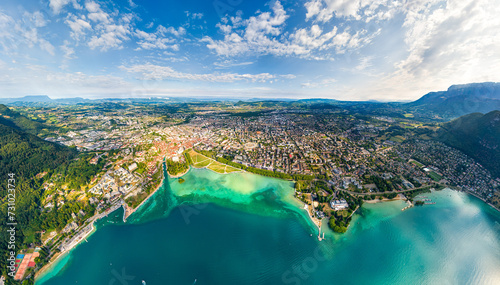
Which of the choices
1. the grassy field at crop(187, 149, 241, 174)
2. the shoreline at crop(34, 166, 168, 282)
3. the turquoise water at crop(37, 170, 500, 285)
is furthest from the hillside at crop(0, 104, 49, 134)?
the turquoise water at crop(37, 170, 500, 285)

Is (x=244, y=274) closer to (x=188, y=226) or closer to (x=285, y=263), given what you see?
(x=285, y=263)

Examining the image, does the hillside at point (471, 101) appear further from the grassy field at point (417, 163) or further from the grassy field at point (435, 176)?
the grassy field at point (435, 176)

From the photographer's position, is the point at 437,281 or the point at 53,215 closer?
the point at 437,281

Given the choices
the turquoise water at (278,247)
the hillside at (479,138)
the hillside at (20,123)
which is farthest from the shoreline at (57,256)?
the hillside at (20,123)

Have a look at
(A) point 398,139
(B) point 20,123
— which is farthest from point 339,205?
(B) point 20,123

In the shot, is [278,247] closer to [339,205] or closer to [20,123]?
[339,205]

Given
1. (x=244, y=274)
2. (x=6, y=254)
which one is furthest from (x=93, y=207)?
(x=244, y=274)
